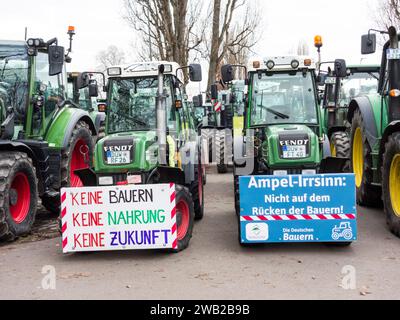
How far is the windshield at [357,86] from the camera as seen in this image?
10734 millimetres

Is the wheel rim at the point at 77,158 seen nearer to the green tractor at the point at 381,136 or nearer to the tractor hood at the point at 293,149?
the tractor hood at the point at 293,149

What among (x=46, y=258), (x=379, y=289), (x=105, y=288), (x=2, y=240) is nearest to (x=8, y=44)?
(x=2, y=240)

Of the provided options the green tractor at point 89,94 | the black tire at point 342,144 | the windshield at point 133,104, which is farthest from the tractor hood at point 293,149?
the black tire at point 342,144

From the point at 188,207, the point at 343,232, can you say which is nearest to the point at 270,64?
the point at 188,207

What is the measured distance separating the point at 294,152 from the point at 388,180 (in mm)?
1365

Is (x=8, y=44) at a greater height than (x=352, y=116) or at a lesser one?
greater

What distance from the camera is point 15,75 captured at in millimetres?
7949

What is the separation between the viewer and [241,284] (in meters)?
5.11

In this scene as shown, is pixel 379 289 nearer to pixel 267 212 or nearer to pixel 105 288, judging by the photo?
pixel 267 212

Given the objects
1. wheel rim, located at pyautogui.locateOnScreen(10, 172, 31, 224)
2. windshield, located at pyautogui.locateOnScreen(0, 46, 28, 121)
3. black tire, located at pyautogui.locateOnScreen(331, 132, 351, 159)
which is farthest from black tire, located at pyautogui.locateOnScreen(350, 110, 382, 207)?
windshield, located at pyautogui.locateOnScreen(0, 46, 28, 121)

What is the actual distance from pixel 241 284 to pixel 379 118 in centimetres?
424

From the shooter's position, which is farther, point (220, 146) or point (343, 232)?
point (220, 146)

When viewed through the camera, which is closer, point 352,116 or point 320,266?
point 320,266

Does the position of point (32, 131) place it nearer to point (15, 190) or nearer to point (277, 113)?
point (15, 190)
